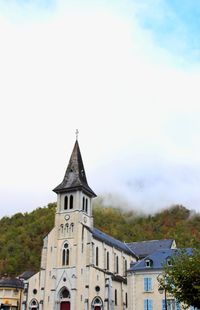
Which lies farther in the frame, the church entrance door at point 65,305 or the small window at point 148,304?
the church entrance door at point 65,305

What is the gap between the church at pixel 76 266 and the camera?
58875mm

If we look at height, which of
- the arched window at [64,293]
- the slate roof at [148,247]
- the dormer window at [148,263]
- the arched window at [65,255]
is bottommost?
the arched window at [64,293]

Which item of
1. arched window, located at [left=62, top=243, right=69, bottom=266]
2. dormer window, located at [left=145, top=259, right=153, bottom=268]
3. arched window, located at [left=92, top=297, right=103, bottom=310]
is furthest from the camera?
arched window, located at [left=62, top=243, right=69, bottom=266]

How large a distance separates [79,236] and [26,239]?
5394cm

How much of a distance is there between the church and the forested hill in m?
34.7

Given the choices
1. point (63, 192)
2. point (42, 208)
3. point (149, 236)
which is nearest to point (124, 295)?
point (63, 192)

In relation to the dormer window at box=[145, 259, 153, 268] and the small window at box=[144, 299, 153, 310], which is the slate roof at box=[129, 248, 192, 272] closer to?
the dormer window at box=[145, 259, 153, 268]

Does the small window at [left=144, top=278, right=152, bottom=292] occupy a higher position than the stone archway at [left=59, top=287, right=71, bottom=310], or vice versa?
the small window at [left=144, top=278, right=152, bottom=292]

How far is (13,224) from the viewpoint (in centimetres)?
12688

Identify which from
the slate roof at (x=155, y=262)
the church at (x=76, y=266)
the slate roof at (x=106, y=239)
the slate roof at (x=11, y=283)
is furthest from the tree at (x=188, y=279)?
the slate roof at (x=11, y=283)

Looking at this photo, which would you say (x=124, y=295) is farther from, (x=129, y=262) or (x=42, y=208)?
(x=42, y=208)

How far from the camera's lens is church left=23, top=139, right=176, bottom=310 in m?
58.9

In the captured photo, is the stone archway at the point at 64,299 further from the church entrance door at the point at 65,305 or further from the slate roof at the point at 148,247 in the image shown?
the slate roof at the point at 148,247

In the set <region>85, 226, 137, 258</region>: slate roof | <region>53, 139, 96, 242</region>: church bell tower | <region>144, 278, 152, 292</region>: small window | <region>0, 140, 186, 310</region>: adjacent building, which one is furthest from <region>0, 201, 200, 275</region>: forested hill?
<region>144, 278, 152, 292</region>: small window
